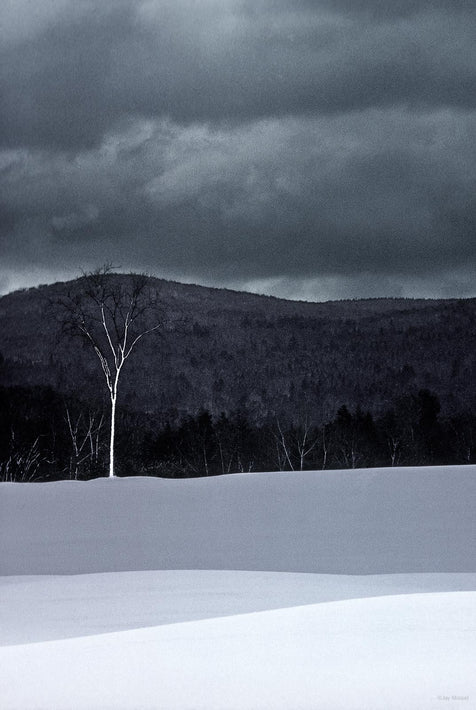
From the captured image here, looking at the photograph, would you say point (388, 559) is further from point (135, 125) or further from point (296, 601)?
point (135, 125)

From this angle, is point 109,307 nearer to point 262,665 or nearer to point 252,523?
point 252,523

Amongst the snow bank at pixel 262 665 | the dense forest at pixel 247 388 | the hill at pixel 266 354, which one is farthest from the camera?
the hill at pixel 266 354

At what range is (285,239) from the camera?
18297 millimetres

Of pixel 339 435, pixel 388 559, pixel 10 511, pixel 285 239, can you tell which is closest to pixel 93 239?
pixel 285 239

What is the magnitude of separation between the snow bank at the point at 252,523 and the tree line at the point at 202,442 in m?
7.98

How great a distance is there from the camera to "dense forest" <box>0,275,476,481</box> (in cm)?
2000

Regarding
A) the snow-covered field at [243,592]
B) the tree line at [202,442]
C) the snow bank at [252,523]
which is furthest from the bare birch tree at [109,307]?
the snow bank at [252,523]

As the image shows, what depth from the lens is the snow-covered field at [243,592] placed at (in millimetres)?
2848

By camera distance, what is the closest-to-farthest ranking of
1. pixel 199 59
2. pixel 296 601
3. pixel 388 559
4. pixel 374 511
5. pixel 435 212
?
pixel 296 601 < pixel 388 559 < pixel 374 511 < pixel 199 59 < pixel 435 212

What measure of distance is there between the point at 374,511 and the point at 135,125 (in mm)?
8036

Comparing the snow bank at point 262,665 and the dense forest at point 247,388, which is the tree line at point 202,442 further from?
the snow bank at point 262,665

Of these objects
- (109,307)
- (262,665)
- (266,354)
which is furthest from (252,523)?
(266,354)

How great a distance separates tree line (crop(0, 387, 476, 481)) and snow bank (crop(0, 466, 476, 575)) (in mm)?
7981

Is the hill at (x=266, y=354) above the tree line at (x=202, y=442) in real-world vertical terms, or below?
above
